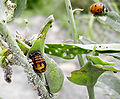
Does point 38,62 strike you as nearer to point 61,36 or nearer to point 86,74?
point 86,74

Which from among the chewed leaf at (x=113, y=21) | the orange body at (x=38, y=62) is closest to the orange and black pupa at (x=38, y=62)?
the orange body at (x=38, y=62)

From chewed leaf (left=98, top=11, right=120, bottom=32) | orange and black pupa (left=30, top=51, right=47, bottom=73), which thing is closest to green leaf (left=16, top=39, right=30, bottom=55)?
orange and black pupa (left=30, top=51, right=47, bottom=73)

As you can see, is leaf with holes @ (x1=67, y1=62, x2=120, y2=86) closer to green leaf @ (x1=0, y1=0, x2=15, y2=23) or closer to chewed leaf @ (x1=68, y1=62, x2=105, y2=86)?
chewed leaf @ (x1=68, y1=62, x2=105, y2=86)

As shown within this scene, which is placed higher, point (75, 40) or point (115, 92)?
point (75, 40)

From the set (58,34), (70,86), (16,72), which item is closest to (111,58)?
→ (70,86)

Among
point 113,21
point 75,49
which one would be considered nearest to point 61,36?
point 113,21

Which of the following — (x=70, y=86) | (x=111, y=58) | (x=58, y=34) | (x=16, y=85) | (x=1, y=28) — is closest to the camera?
(x=1, y=28)

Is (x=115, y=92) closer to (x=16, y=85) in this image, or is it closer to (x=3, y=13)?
(x=3, y=13)
